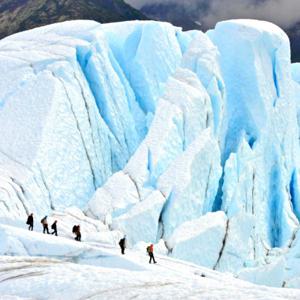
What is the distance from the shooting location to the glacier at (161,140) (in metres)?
27.1

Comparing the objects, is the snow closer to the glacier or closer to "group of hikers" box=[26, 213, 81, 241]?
the glacier

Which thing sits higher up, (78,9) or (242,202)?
(242,202)

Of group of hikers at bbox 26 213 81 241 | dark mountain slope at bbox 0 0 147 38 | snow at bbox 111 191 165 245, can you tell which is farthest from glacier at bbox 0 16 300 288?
dark mountain slope at bbox 0 0 147 38

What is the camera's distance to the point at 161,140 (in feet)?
101

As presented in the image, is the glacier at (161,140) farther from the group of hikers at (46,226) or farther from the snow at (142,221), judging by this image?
the group of hikers at (46,226)

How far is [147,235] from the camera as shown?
27016mm

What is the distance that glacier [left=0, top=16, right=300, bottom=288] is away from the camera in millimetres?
27094

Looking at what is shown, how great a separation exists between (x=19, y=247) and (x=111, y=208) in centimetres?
865

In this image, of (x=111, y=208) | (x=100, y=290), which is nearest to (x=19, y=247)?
(x=100, y=290)

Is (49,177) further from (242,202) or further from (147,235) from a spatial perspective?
(242,202)

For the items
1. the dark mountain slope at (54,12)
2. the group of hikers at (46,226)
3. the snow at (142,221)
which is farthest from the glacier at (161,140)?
the dark mountain slope at (54,12)

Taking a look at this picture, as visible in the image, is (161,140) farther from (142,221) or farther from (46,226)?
(46,226)

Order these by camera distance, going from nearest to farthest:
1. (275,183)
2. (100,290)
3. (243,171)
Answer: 1. (100,290)
2. (243,171)
3. (275,183)

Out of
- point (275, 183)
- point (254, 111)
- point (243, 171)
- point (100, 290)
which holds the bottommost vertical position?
point (275, 183)
